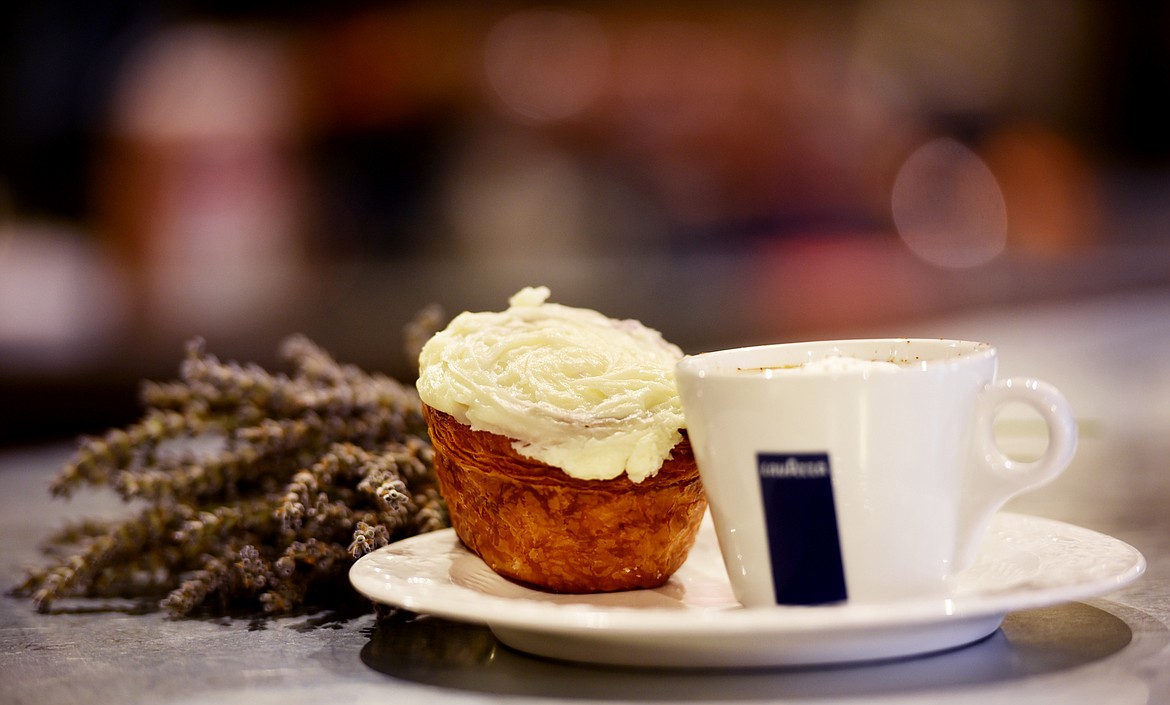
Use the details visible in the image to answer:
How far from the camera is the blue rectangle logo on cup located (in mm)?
969

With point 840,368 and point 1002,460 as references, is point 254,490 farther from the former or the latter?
point 1002,460

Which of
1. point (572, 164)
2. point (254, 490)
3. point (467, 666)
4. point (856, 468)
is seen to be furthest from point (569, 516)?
point (572, 164)

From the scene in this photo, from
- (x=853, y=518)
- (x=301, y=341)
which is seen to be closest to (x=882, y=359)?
(x=853, y=518)

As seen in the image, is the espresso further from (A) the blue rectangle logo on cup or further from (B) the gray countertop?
(B) the gray countertop

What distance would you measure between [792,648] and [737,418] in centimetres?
19

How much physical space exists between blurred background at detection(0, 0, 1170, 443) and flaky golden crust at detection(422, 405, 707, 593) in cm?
309

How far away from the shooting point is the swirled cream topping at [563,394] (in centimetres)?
110

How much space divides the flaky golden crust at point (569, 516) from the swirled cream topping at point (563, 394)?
22 millimetres

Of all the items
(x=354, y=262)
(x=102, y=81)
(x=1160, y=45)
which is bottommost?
(x=354, y=262)

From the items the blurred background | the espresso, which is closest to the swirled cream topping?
the espresso

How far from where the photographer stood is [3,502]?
204 cm

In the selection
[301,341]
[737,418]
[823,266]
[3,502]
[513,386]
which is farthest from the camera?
[823,266]

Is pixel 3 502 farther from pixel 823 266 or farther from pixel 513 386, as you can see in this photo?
pixel 823 266

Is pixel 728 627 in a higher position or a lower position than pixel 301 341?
lower
